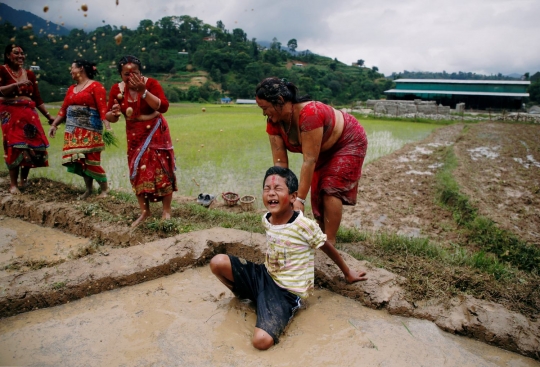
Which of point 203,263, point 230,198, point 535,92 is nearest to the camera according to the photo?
point 203,263

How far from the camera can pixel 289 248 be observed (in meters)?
2.26

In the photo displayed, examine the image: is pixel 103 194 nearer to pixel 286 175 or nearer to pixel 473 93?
pixel 286 175

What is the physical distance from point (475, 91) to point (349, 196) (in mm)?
33487

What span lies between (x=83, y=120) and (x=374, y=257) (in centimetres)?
358

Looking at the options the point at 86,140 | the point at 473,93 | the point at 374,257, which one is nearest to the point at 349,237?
the point at 374,257

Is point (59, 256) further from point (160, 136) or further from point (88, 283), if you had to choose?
point (160, 136)

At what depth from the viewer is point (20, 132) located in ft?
15.3

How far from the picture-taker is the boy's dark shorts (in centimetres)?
212

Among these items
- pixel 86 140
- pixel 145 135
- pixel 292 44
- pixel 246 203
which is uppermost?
pixel 292 44

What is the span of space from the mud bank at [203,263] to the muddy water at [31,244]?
700 mm

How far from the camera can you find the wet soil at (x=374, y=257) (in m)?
2.34

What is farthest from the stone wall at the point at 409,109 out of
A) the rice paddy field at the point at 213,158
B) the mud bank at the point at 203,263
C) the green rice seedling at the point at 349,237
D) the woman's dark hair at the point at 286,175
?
the woman's dark hair at the point at 286,175

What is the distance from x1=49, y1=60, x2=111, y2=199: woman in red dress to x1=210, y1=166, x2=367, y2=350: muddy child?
287 centimetres

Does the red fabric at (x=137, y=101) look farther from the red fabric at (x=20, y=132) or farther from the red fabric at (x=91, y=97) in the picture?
the red fabric at (x=20, y=132)
